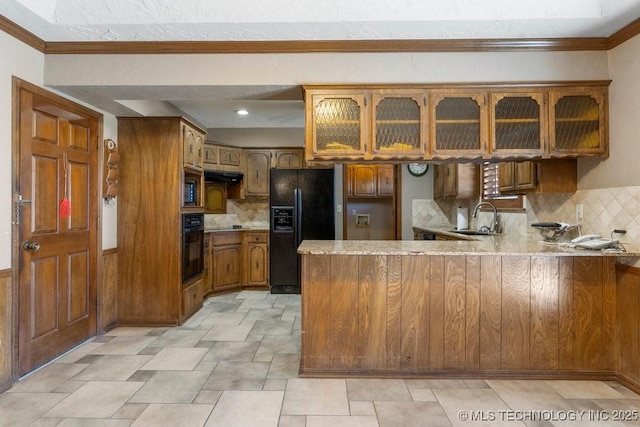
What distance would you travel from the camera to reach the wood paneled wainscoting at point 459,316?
94.7 inches

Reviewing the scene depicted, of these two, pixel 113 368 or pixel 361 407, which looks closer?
pixel 361 407

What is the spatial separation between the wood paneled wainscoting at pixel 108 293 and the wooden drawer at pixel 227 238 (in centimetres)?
136

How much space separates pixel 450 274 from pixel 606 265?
104 centimetres

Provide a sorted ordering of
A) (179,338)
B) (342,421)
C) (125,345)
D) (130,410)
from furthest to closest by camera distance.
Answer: (179,338), (125,345), (130,410), (342,421)

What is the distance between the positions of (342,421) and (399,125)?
76.9 inches

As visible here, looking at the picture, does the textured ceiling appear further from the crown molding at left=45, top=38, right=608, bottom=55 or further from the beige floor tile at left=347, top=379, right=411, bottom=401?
the beige floor tile at left=347, top=379, right=411, bottom=401

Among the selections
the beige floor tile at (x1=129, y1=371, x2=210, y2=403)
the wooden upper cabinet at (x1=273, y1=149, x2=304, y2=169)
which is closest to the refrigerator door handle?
the wooden upper cabinet at (x1=273, y1=149, x2=304, y2=169)

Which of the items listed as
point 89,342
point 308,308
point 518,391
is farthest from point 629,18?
point 89,342

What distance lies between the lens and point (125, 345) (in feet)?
9.95

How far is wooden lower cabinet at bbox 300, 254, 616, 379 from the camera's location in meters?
2.40

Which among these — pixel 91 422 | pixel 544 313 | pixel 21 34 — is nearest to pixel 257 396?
pixel 91 422

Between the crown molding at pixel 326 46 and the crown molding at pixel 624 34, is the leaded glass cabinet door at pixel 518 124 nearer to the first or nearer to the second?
the crown molding at pixel 326 46

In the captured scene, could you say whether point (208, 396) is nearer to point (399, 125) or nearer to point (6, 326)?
point (6, 326)

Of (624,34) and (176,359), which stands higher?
(624,34)
